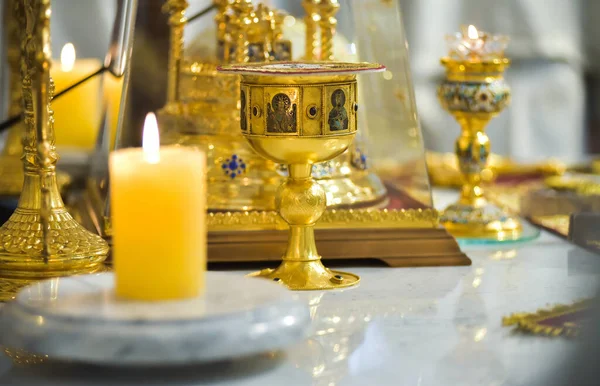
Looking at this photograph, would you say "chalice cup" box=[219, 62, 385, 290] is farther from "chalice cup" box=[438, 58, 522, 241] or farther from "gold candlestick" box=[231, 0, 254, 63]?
"chalice cup" box=[438, 58, 522, 241]

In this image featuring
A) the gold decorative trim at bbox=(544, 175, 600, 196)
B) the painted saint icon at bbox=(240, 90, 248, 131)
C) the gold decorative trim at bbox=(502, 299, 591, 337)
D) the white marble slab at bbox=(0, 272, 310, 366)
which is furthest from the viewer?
the gold decorative trim at bbox=(544, 175, 600, 196)

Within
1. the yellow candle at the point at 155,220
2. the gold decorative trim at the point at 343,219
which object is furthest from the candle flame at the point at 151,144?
the gold decorative trim at the point at 343,219

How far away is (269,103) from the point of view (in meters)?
0.87

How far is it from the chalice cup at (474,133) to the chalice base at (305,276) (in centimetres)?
30

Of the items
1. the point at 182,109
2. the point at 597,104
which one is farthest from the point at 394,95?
the point at 597,104

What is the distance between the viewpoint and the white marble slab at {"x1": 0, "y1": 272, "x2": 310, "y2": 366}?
605 mm

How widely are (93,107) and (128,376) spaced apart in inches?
32.1

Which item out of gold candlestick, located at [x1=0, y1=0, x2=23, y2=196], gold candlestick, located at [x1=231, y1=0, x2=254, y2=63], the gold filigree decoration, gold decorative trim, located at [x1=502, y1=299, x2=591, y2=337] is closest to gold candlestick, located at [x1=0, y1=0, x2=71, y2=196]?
gold candlestick, located at [x1=0, y1=0, x2=23, y2=196]

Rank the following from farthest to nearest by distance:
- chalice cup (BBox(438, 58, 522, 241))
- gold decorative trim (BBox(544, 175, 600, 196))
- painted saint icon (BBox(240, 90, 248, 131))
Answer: gold decorative trim (BBox(544, 175, 600, 196))
chalice cup (BBox(438, 58, 522, 241))
painted saint icon (BBox(240, 90, 248, 131))

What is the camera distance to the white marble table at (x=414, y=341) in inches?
26.3

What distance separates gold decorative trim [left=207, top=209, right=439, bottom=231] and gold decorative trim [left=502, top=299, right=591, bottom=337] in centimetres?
23

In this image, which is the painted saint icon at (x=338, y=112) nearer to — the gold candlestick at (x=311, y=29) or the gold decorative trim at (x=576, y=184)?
the gold candlestick at (x=311, y=29)

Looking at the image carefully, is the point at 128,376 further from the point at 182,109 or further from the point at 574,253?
the point at 574,253

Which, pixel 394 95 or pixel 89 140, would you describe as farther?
pixel 89 140
